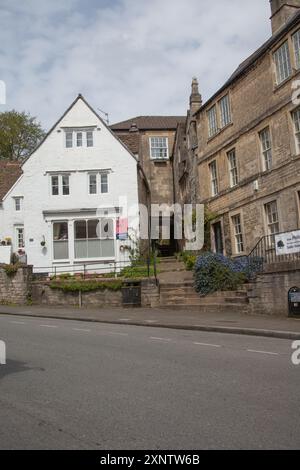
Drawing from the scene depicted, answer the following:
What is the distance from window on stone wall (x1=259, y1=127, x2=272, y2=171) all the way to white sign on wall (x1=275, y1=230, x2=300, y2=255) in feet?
16.2

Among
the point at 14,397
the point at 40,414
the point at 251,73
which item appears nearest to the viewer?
the point at 40,414

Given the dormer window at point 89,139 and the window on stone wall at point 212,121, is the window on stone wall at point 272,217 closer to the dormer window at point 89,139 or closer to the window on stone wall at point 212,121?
the window on stone wall at point 212,121

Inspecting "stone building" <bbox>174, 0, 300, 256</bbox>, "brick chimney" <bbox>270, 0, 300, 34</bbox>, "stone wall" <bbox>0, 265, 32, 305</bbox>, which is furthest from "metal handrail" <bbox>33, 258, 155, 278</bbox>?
"brick chimney" <bbox>270, 0, 300, 34</bbox>

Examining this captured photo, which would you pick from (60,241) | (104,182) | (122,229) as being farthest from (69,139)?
(122,229)

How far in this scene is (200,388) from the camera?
278 inches

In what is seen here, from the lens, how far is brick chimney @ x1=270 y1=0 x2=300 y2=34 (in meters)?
23.2

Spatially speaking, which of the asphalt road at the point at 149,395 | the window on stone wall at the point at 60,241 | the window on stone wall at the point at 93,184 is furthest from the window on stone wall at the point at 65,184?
the asphalt road at the point at 149,395

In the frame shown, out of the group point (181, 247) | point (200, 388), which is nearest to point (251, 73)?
point (181, 247)

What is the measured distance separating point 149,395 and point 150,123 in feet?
123

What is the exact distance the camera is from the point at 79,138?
31250mm

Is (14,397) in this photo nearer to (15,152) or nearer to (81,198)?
(81,198)

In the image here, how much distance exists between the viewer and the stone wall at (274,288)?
16.4 meters

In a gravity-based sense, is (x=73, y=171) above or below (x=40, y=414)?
above
